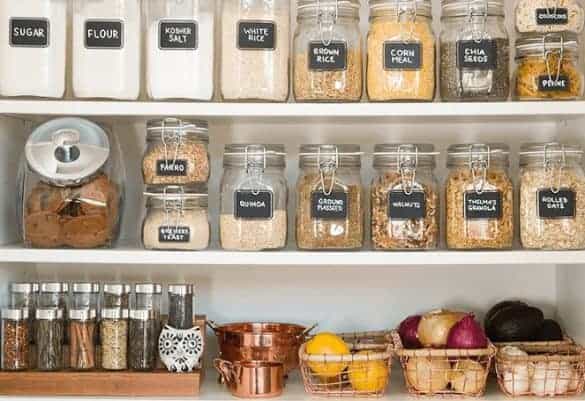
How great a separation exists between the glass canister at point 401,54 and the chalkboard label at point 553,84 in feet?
0.67

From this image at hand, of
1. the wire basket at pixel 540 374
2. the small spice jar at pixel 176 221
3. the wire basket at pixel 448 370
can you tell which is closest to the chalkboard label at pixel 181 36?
the small spice jar at pixel 176 221

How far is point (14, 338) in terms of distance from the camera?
174 centimetres

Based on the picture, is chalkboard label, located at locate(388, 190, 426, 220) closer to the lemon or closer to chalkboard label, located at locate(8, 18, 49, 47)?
the lemon

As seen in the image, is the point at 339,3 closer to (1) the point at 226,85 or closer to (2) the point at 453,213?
(1) the point at 226,85

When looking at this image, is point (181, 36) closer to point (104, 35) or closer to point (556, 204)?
point (104, 35)

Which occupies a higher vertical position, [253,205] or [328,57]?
[328,57]

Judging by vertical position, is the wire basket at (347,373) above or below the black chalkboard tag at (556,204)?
below

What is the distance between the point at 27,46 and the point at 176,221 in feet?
1.40

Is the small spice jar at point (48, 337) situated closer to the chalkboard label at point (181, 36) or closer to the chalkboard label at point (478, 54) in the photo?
the chalkboard label at point (181, 36)

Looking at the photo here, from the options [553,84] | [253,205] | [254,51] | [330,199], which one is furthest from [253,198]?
[553,84]

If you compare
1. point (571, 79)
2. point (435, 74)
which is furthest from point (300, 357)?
point (571, 79)

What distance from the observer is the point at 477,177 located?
1.75 meters

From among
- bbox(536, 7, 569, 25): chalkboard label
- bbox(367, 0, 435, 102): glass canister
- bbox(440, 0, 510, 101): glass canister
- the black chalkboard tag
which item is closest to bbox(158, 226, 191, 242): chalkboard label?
bbox(367, 0, 435, 102): glass canister

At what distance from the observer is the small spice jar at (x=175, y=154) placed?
1.74 m
